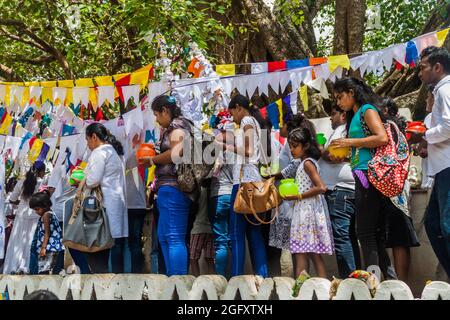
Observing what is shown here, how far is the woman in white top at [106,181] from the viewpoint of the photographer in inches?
250

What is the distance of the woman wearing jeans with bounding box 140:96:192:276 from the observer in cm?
581

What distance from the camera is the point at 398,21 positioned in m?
11.6

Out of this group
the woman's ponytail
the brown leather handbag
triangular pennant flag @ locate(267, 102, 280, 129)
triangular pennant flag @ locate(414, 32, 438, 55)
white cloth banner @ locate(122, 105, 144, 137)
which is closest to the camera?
the brown leather handbag

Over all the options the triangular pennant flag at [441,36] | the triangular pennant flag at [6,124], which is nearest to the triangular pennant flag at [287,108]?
the triangular pennant flag at [441,36]

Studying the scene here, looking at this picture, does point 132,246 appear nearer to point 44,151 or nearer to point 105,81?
point 44,151

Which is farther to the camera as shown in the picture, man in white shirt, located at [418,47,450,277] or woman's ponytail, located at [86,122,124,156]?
woman's ponytail, located at [86,122,124,156]

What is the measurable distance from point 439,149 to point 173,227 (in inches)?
86.2

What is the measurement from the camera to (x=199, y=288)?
15.9 feet

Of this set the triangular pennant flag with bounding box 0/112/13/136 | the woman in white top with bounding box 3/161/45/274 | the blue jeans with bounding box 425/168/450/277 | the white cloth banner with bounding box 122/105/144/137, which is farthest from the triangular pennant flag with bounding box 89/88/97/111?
the blue jeans with bounding box 425/168/450/277

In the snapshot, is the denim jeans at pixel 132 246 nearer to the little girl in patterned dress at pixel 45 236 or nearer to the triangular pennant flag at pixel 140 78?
the little girl in patterned dress at pixel 45 236

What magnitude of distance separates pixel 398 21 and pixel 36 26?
564 centimetres

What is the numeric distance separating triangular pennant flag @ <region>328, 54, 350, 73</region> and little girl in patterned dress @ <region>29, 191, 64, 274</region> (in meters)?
3.25

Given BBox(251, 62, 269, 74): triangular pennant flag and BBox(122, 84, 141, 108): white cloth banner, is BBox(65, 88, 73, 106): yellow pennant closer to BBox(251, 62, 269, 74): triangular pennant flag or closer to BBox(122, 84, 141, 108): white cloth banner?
BBox(122, 84, 141, 108): white cloth banner
